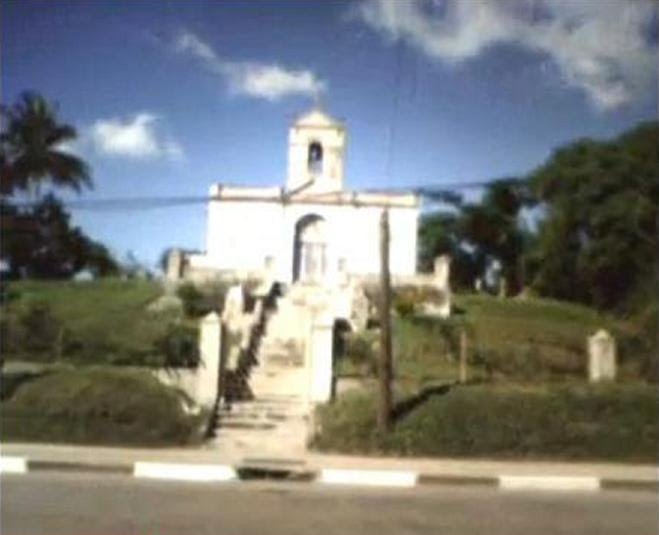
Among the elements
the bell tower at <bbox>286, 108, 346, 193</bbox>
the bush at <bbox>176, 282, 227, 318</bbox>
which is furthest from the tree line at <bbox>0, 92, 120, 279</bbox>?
the bell tower at <bbox>286, 108, 346, 193</bbox>

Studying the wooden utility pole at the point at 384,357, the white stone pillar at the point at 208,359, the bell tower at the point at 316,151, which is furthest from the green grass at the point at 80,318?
the wooden utility pole at the point at 384,357

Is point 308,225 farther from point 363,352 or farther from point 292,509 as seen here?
point 292,509

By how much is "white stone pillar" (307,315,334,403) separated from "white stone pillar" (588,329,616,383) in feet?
5.38

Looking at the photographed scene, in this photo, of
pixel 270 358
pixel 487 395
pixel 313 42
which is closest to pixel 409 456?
pixel 487 395

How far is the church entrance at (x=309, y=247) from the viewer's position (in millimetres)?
5824

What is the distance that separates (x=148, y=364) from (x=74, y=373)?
1.77 ft

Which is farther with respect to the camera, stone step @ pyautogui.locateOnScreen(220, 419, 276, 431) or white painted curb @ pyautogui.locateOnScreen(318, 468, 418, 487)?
stone step @ pyautogui.locateOnScreen(220, 419, 276, 431)

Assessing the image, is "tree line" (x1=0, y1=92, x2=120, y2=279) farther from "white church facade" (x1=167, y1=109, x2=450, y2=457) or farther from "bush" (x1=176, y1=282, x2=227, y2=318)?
"bush" (x1=176, y1=282, x2=227, y2=318)

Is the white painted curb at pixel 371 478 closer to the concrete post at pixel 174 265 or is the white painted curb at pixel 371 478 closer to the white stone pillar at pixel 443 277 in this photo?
the white stone pillar at pixel 443 277

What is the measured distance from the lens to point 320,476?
5438 mm

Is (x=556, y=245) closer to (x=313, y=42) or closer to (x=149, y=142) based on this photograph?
(x=313, y=42)

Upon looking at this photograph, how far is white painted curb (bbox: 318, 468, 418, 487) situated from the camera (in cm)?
514

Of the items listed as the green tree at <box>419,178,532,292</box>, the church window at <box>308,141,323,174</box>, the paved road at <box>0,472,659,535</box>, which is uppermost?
the church window at <box>308,141,323,174</box>

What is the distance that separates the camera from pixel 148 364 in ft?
18.9
